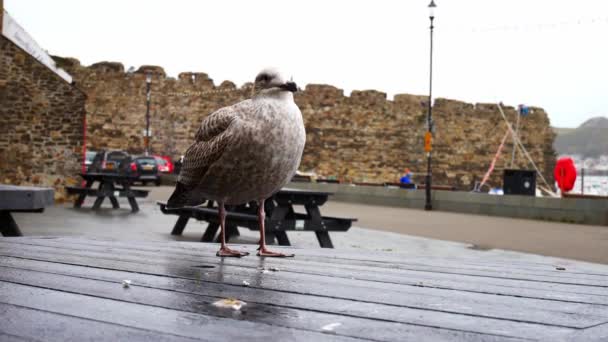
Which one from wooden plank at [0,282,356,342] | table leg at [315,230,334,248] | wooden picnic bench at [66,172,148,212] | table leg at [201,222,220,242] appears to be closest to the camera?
wooden plank at [0,282,356,342]

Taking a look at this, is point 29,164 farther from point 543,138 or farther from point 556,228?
point 543,138

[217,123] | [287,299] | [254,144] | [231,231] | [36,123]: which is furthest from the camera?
[36,123]

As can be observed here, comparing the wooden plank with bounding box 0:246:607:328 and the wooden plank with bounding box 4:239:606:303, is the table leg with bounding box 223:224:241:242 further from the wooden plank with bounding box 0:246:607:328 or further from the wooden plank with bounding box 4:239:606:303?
the wooden plank with bounding box 0:246:607:328

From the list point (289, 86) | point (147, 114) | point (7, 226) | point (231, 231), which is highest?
point (147, 114)

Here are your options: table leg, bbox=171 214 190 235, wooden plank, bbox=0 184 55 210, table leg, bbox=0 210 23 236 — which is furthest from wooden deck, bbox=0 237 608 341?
table leg, bbox=171 214 190 235

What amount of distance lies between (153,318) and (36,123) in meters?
13.9

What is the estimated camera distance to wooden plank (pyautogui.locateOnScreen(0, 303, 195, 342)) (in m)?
1.46

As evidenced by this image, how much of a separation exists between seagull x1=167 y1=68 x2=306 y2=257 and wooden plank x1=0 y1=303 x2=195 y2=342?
4.28 ft

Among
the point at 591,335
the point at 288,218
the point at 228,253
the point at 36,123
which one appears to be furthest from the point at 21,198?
the point at 36,123

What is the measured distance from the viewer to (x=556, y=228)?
11.8 metres

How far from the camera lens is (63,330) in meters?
1.52

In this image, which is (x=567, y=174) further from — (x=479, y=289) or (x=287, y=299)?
(x=287, y=299)

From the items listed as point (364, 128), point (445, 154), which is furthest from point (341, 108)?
point (445, 154)

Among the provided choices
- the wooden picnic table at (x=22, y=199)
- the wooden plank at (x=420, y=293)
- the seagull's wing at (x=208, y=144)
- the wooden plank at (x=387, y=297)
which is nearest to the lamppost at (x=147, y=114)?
the wooden picnic table at (x=22, y=199)
